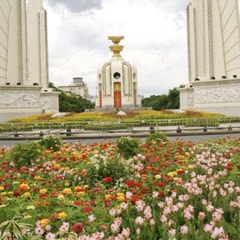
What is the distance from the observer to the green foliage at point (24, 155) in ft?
23.9

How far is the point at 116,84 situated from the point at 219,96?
17.8m

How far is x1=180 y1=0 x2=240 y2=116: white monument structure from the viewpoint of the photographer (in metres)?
30.9

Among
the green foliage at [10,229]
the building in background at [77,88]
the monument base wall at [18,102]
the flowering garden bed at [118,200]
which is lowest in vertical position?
the flowering garden bed at [118,200]

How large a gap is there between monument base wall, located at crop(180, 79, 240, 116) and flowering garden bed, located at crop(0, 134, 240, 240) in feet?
78.6

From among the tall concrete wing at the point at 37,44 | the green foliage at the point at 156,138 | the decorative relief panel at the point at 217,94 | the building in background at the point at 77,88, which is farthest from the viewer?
the building in background at the point at 77,88

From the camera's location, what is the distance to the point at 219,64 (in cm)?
3462

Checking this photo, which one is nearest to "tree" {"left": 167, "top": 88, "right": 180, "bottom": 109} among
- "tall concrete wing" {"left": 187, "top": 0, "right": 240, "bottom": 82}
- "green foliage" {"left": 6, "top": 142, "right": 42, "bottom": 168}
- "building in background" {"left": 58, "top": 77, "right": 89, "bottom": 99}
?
"tall concrete wing" {"left": 187, "top": 0, "right": 240, "bottom": 82}

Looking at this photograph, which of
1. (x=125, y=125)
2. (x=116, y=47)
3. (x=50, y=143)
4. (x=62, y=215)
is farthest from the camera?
(x=116, y=47)

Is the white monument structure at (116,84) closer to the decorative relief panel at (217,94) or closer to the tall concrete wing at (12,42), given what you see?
the tall concrete wing at (12,42)

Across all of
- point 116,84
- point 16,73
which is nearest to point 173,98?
point 116,84

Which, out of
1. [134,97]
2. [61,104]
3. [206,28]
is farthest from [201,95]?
[61,104]

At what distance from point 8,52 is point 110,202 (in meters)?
33.4

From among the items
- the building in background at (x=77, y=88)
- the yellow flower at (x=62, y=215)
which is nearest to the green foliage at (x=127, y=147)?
the yellow flower at (x=62, y=215)

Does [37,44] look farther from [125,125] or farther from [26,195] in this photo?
[26,195]
